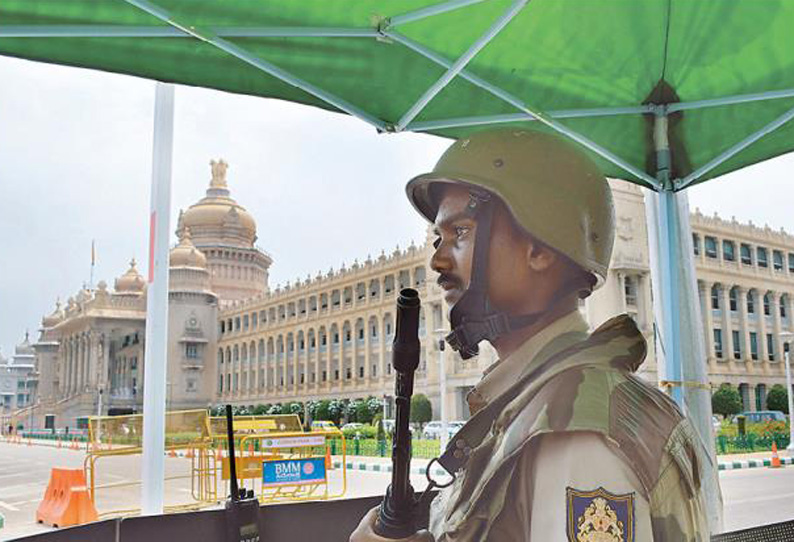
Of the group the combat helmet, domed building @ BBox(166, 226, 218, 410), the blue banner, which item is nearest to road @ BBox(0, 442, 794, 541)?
the blue banner

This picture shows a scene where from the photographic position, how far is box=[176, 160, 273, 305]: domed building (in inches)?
2798

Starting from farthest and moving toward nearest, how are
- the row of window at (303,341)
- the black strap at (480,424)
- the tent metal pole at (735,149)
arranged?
the row of window at (303,341)
the tent metal pole at (735,149)
the black strap at (480,424)

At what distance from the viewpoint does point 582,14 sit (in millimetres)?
2836

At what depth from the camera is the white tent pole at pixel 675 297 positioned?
363cm

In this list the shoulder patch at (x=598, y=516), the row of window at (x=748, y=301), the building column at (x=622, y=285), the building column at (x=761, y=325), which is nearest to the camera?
the shoulder patch at (x=598, y=516)

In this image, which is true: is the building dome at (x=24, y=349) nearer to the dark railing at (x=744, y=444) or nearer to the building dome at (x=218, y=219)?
the building dome at (x=218, y=219)

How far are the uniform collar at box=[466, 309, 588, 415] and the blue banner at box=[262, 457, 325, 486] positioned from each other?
28.1ft

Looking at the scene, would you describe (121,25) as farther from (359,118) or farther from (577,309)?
(577,309)

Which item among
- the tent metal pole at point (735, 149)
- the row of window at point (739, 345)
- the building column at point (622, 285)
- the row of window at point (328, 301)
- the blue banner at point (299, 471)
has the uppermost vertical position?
the row of window at point (328, 301)

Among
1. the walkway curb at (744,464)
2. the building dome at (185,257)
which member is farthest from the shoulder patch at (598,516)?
the building dome at (185,257)

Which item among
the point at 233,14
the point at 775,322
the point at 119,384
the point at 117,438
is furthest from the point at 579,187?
the point at 119,384

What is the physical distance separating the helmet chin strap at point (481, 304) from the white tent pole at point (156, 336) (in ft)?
10.9

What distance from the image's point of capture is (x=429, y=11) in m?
2.62

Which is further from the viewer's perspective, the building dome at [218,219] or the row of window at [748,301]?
the building dome at [218,219]
